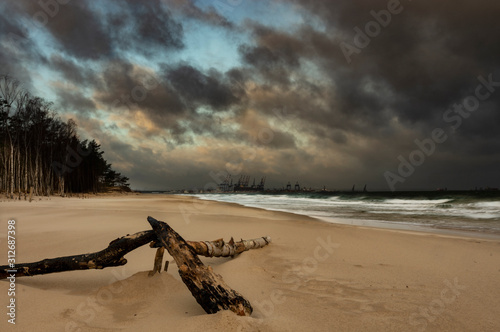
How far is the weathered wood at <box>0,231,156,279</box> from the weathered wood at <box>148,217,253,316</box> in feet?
2.37

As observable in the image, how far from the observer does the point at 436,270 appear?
5.43m

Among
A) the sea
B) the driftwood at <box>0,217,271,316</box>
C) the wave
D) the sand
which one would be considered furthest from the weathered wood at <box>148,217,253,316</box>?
the wave

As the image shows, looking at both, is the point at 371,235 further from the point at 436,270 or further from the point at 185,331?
the point at 185,331

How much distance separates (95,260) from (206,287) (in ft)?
6.36

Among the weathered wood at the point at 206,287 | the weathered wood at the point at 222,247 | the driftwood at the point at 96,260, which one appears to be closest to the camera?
the weathered wood at the point at 206,287

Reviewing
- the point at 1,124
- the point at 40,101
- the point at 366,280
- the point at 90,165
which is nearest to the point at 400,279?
the point at 366,280

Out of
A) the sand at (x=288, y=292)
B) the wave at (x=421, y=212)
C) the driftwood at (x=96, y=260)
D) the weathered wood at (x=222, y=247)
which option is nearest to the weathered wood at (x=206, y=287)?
the sand at (x=288, y=292)

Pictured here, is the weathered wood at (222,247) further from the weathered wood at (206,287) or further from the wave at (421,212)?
the wave at (421,212)

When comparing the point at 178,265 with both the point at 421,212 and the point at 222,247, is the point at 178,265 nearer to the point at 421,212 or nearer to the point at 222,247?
the point at 222,247

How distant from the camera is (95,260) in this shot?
13.1ft

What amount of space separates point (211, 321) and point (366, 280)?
315 cm

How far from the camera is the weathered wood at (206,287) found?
10.1 feet

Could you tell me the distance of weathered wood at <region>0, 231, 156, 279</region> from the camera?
3932 millimetres

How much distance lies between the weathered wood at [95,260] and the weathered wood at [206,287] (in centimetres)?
72
